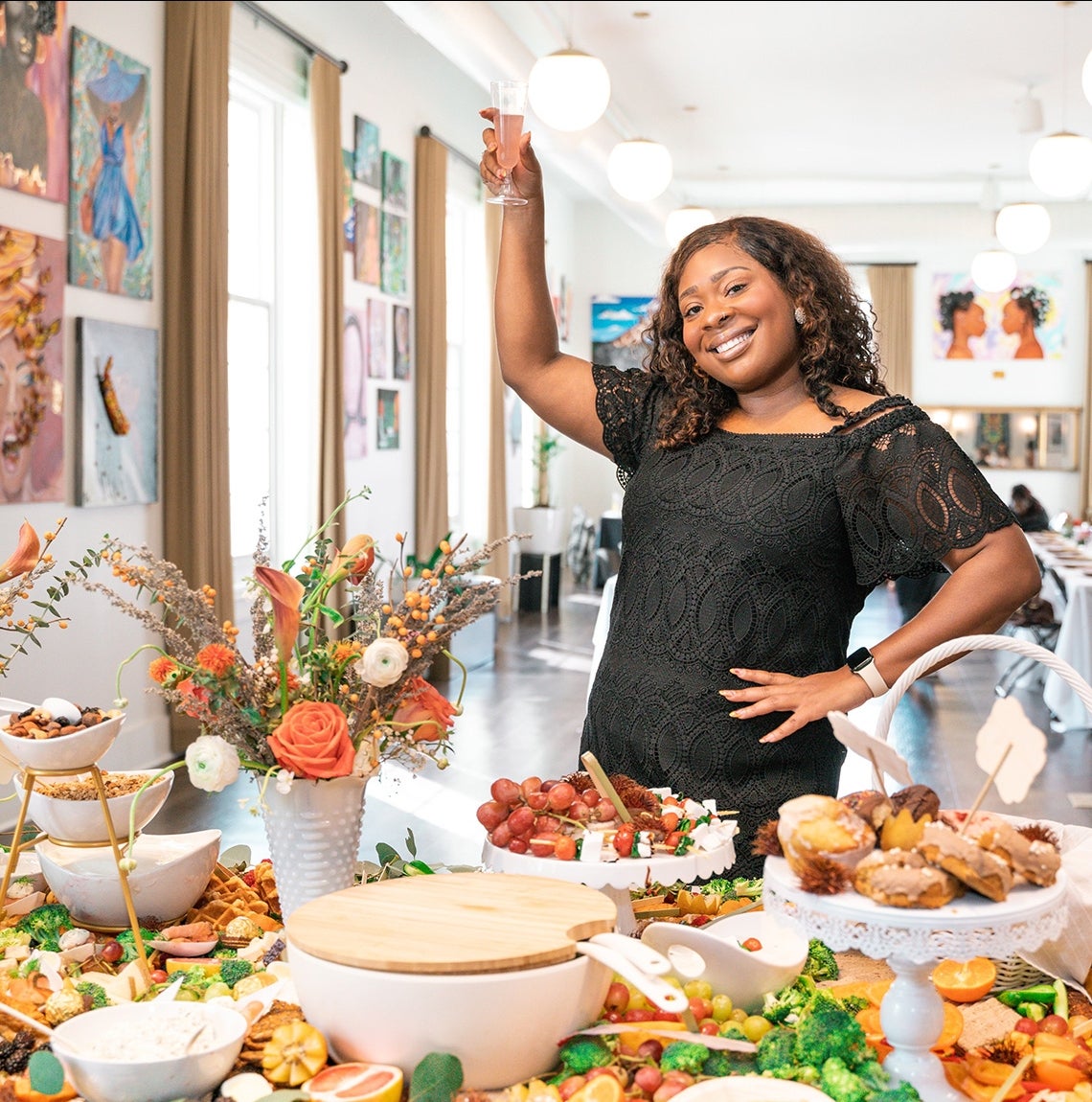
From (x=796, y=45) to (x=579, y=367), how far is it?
7.25 meters

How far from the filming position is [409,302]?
29.1 ft

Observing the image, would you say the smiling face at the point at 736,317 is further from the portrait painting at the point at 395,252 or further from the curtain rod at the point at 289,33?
the portrait painting at the point at 395,252

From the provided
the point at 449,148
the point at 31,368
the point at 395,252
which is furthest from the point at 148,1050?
the point at 449,148

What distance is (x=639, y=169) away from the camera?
24.7 feet

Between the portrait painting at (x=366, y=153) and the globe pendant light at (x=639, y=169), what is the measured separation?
1.55 m

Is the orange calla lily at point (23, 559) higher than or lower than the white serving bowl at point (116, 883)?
higher

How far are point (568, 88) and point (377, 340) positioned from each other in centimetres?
300

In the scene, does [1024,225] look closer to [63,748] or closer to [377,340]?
[377,340]

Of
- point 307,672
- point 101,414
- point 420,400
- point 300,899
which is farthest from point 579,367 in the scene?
point 420,400

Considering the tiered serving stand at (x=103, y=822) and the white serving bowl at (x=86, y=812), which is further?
the white serving bowl at (x=86, y=812)

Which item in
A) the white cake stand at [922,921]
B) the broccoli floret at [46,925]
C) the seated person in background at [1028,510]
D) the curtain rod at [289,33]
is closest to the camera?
the white cake stand at [922,921]

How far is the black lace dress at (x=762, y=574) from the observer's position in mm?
1731

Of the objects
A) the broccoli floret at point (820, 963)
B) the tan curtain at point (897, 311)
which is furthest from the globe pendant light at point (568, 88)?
the tan curtain at point (897, 311)

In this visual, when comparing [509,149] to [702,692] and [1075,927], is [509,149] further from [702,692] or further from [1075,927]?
[1075,927]
